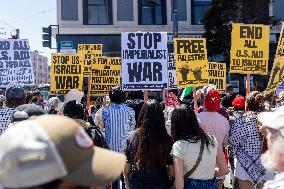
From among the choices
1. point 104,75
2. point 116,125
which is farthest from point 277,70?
point 104,75

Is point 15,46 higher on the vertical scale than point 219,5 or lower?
lower

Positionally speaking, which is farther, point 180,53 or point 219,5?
point 219,5

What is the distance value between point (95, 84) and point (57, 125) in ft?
33.8

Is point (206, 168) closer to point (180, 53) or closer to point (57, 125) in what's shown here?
point (57, 125)

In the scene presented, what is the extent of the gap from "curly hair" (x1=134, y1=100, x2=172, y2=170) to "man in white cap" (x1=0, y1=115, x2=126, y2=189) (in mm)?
2966

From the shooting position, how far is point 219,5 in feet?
90.7

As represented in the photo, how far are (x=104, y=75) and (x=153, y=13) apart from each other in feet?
67.1

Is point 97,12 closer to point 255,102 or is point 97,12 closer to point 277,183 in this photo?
point 255,102

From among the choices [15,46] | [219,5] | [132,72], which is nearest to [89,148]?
[132,72]

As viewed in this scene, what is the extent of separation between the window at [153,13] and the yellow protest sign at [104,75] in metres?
19.7

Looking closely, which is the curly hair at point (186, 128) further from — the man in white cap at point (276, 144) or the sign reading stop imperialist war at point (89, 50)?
the sign reading stop imperialist war at point (89, 50)

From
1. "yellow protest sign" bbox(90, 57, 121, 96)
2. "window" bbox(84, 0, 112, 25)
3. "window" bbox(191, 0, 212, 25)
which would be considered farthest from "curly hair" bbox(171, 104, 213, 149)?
"window" bbox(191, 0, 212, 25)

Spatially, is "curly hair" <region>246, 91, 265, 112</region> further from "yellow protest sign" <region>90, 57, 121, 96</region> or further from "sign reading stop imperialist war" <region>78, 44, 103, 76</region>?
"sign reading stop imperialist war" <region>78, 44, 103, 76</region>

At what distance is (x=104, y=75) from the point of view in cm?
1238
